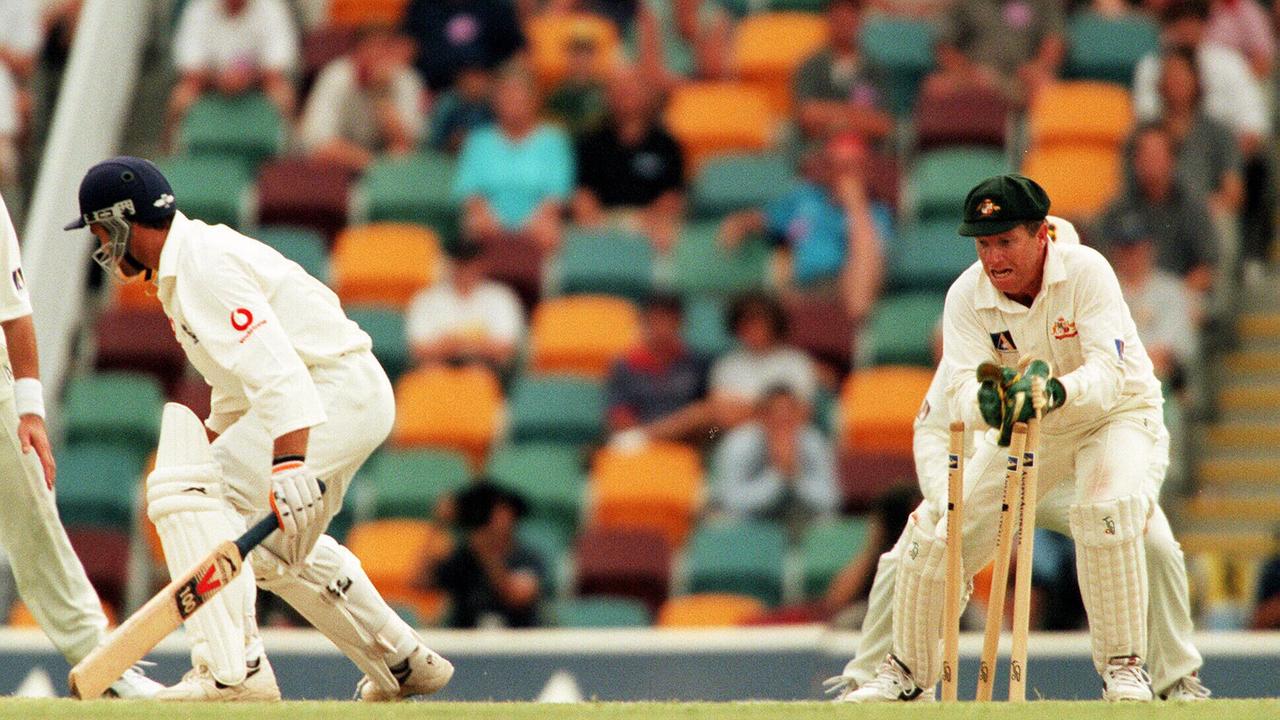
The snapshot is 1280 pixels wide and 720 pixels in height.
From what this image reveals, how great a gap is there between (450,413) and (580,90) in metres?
2.47

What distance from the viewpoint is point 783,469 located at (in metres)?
10.3

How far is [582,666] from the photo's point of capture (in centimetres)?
Result: 867

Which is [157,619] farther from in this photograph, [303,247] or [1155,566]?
[303,247]

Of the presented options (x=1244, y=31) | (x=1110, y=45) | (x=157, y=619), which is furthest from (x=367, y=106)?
(x=157, y=619)

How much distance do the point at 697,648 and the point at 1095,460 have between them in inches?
100

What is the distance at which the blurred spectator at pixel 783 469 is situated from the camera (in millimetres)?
10242

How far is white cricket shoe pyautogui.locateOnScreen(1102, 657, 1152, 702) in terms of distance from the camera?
20.4ft

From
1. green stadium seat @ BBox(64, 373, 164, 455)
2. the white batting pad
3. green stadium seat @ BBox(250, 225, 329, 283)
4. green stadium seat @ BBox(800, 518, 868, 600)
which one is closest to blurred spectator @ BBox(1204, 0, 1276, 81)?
green stadium seat @ BBox(800, 518, 868, 600)

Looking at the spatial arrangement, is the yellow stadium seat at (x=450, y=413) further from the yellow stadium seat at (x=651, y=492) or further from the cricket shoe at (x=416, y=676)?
the cricket shoe at (x=416, y=676)

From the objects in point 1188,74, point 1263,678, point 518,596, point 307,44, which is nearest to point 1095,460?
point 1263,678

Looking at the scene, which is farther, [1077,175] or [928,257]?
[1077,175]

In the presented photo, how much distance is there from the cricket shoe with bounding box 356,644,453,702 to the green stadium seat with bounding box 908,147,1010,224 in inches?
206

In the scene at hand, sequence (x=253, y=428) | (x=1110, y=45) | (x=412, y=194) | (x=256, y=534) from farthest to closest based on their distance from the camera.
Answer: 1. (x=412, y=194)
2. (x=1110, y=45)
3. (x=253, y=428)
4. (x=256, y=534)

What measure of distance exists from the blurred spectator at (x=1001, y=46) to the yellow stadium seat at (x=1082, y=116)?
11.2 inches
